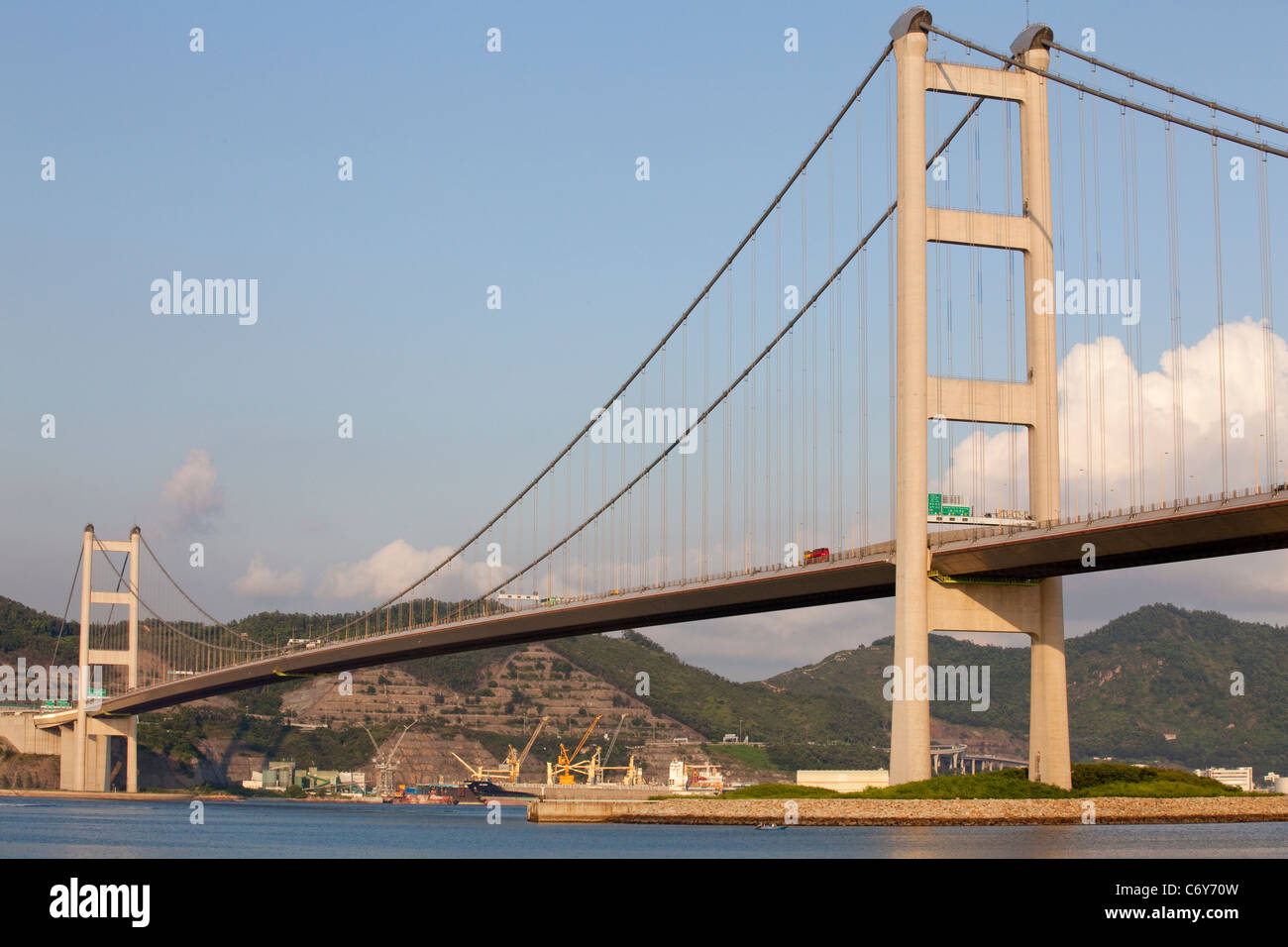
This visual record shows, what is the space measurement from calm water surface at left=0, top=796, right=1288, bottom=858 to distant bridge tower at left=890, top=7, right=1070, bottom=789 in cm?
473

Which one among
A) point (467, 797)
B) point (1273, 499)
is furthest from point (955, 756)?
point (1273, 499)

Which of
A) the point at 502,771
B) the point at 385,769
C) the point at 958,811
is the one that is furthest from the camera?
the point at 502,771

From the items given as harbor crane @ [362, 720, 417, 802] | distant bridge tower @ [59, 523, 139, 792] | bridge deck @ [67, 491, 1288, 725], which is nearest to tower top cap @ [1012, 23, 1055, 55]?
bridge deck @ [67, 491, 1288, 725]

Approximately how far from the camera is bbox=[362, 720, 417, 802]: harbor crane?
150 m

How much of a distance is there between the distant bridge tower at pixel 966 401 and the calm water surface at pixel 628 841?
15.5ft

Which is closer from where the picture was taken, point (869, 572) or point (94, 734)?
point (869, 572)

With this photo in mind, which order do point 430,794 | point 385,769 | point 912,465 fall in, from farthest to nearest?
point 385,769, point 430,794, point 912,465

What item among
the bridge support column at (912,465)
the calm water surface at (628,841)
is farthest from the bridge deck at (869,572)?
the calm water surface at (628,841)

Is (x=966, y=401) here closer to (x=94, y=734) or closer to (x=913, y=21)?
(x=913, y=21)

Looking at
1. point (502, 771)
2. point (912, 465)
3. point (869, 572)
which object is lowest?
point (502, 771)

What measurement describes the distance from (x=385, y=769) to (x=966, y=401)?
115364 mm

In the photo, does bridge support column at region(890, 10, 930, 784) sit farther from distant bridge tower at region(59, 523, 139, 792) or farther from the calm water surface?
distant bridge tower at region(59, 523, 139, 792)

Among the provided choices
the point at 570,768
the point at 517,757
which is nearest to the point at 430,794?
the point at 570,768

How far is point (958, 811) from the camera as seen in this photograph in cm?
5009
